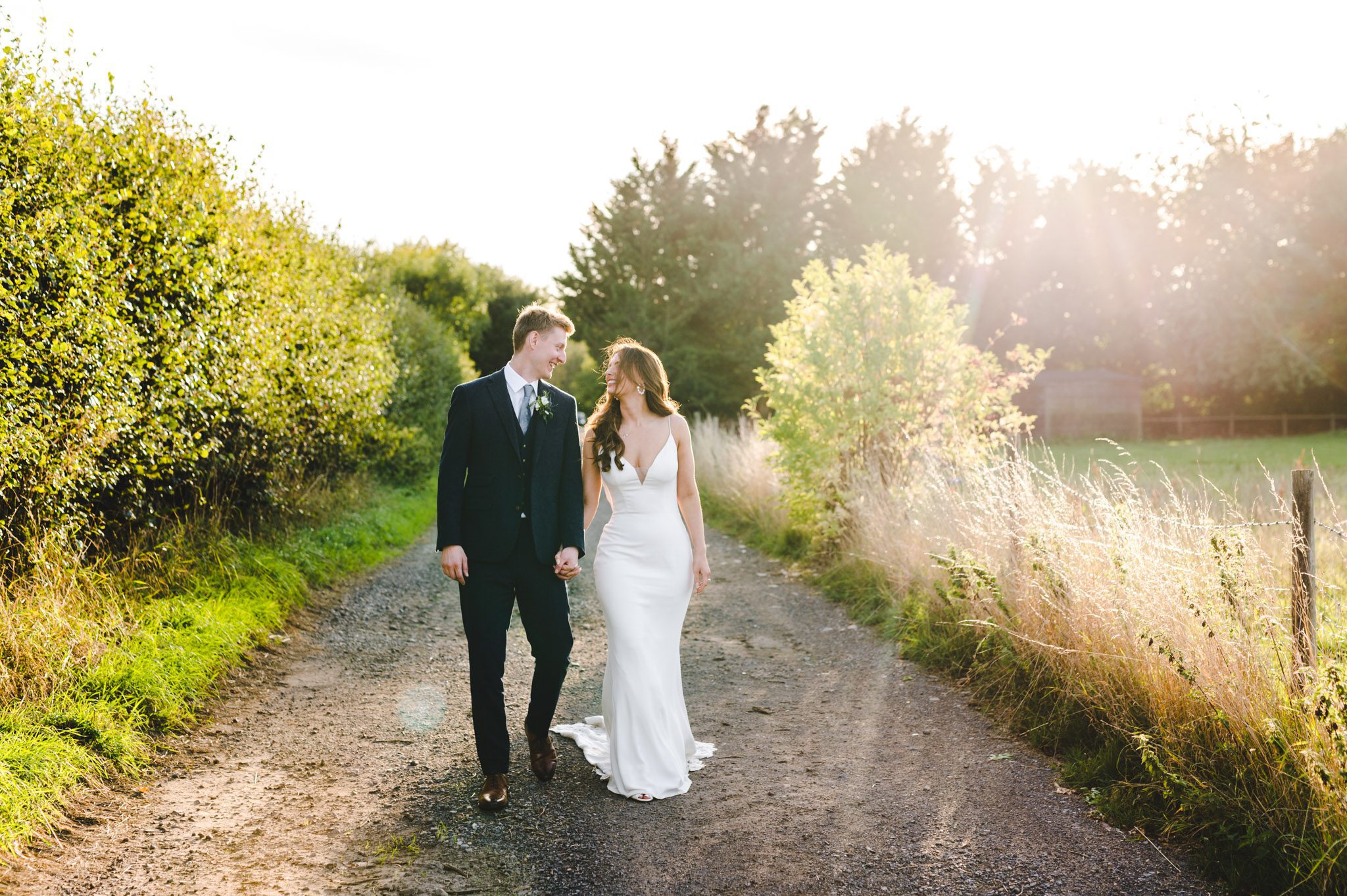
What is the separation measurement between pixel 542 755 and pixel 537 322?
2.19 meters

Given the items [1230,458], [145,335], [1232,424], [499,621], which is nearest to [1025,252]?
[1232,424]

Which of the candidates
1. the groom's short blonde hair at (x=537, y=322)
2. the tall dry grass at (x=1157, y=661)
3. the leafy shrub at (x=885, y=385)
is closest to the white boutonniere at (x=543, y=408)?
the groom's short blonde hair at (x=537, y=322)

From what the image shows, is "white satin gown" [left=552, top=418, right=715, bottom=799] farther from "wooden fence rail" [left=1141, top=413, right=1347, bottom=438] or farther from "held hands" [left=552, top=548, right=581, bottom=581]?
"wooden fence rail" [left=1141, top=413, right=1347, bottom=438]

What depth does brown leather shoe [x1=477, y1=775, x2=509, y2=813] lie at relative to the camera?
14.3 ft

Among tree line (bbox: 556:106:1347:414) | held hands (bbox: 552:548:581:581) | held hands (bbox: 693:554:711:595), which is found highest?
tree line (bbox: 556:106:1347:414)

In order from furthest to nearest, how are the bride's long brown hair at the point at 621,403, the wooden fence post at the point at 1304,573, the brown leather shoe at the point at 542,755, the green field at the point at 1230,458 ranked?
the green field at the point at 1230,458
the bride's long brown hair at the point at 621,403
the brown leather shoe at the point at 542,755
the wooden fence post at the point at 1304,573

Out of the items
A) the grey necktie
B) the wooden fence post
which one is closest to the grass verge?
the grey necktie

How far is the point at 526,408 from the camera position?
15.2 feet

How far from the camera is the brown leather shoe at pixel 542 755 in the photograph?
15.6 ft

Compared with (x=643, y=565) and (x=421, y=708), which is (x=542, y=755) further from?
(x=421, y=708)

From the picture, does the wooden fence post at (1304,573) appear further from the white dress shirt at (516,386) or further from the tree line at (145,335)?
the tree line at (145,335)

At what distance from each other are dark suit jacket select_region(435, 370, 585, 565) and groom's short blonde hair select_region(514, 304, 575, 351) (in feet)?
0.71

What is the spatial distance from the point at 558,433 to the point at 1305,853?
11.5 ft

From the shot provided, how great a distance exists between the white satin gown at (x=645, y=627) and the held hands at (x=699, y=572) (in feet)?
0.10
